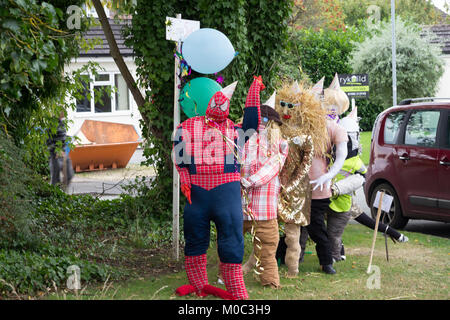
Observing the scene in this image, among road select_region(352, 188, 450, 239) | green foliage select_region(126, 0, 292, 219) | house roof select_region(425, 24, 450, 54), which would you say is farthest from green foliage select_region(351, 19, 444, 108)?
green foliage select_region(126, 0, 292, 219)

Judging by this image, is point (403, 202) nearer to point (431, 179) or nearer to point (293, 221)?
point (431, 179)

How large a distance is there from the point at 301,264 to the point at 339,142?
1425 mm

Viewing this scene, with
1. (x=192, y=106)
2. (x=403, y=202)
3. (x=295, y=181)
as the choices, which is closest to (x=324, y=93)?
(x=295, y=181)

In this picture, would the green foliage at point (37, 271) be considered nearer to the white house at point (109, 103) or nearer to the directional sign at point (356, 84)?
the directional sign at point (356, 84)

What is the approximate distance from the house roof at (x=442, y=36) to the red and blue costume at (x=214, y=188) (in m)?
24.8

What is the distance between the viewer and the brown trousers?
19.6 feet

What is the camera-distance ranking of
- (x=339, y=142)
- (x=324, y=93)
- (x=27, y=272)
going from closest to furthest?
(x=27, y=272)
(x=339, y=142)
(x=324, y=93)

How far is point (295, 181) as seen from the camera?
638 cm

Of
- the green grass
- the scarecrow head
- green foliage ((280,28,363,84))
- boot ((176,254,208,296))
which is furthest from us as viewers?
green foliage ((280,28,363,84))

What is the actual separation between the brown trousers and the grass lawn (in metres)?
0.11

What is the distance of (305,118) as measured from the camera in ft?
21.1

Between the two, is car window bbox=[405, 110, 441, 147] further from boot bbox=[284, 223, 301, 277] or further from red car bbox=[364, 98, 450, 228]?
boot bbox=[284, 223, 301, 277]
